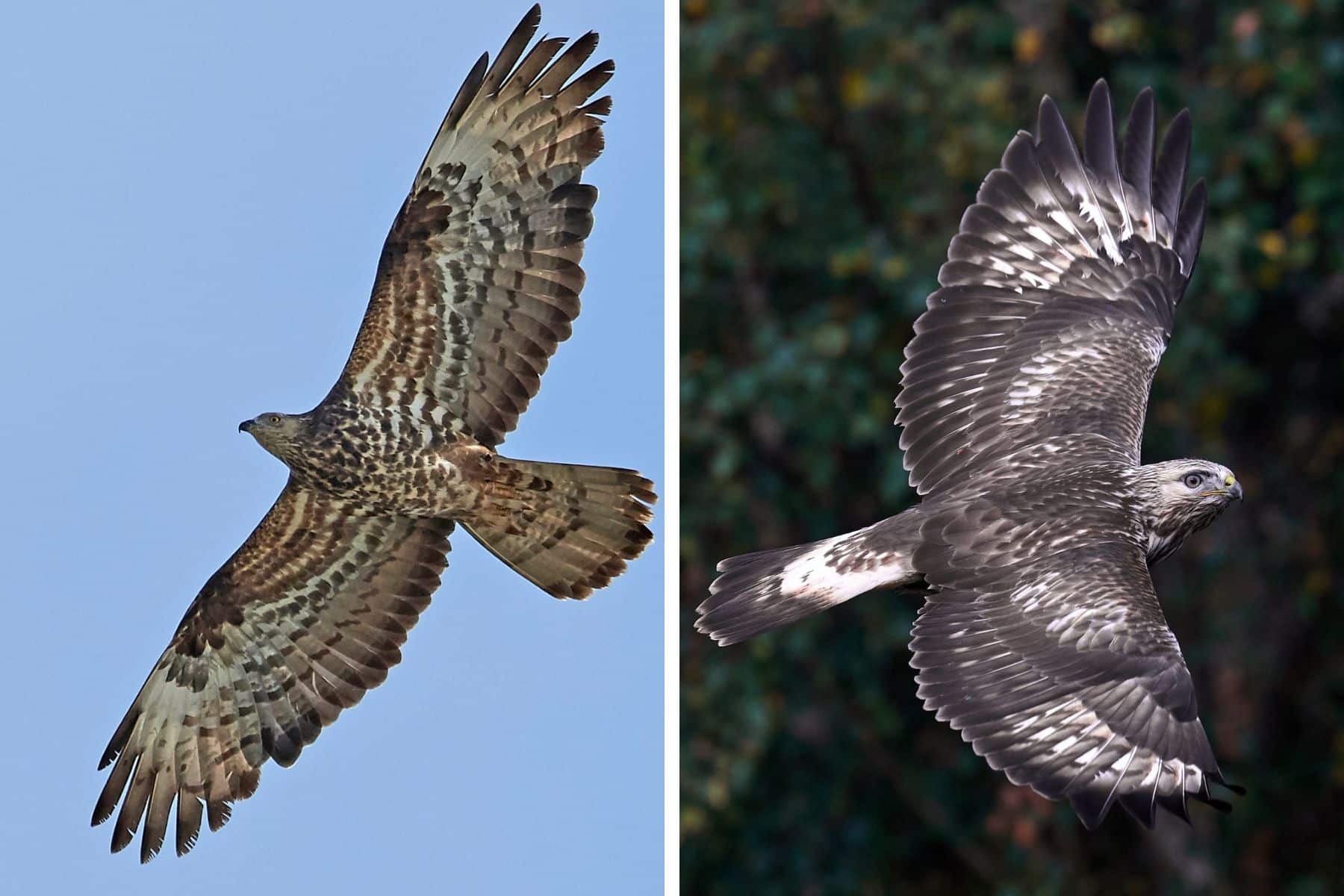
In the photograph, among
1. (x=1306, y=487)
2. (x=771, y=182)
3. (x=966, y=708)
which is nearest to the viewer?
(x=966, y=708)

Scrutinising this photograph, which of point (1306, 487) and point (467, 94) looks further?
point (1306, 487)

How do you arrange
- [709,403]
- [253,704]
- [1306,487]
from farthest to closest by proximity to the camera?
[1306,487] < [709,403] < [253,704]

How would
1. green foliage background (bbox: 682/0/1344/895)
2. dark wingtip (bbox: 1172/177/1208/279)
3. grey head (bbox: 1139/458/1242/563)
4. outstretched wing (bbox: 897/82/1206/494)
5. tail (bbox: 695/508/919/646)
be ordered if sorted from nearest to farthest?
tail (bbox: 695/508/919/646), grey head (bbox: 1139/458/1242/563), outstretched wing (bbox: 897/82/1206/494), dark wingtip (bbox: 1172/177/1208/279), green foliage background (bbox: 682/0/1344/895)

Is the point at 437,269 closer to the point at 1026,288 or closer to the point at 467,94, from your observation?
the point at 467,94

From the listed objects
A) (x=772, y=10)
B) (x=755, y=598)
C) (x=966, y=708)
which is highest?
(x=772, y=10)

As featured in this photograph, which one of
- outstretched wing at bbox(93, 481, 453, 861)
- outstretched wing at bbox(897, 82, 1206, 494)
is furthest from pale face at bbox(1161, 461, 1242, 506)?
outstretched wing at bbox(93, 481, 453, 861)

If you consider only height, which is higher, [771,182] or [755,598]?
[771,182]

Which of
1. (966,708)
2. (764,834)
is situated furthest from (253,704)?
(764,834)

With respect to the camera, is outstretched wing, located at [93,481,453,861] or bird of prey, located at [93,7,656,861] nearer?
bird of prey, located at [93,7,656,861]

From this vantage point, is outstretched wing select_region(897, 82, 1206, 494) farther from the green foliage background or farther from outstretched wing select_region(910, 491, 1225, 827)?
the green foliage background
